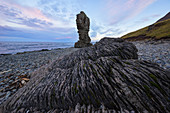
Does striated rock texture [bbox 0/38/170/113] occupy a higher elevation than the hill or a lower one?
lower

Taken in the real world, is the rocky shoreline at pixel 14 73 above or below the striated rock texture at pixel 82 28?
below

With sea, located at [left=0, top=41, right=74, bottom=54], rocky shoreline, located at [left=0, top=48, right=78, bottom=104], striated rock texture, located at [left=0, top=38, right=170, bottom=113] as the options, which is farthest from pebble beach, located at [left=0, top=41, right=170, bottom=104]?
sea, located at [left=0, top=41, right=74, bottom=54]

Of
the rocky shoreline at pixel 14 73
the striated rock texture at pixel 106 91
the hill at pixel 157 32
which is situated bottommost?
the rocky shoreline at pixel 14 73

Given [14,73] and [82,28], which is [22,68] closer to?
[14,73]

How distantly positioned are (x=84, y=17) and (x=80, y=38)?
35.8 feet

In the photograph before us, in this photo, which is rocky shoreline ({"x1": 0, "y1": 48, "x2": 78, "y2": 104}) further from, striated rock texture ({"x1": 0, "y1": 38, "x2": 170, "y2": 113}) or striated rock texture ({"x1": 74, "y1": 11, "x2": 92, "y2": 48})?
striated rock texture ({"x1": 74, "y1": 11, "x2": 92, "y2": 48})

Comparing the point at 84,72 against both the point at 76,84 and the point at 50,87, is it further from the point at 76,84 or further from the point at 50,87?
the point at 50,87

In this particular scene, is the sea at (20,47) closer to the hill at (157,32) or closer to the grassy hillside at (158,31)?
the hill at (157,32)

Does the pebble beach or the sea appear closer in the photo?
the pebble beach

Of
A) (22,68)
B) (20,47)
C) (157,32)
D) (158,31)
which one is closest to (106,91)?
(22,68)

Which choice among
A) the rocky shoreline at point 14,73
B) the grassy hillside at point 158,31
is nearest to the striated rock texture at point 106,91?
the rocky shoreline at point 14,73

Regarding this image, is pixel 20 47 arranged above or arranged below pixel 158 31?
below

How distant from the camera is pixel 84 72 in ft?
11.0

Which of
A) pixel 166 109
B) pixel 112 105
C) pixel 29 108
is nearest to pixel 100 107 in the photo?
pixel 112 105
